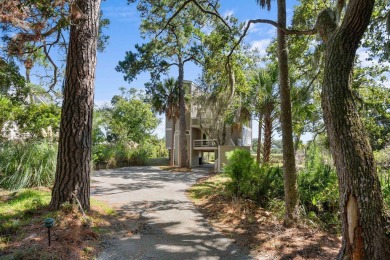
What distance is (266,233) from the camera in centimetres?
535

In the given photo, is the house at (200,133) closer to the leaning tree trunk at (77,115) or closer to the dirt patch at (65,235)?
the leaning tree trunk at (77,115)

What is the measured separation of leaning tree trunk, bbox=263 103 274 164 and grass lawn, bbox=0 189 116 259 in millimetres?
10703

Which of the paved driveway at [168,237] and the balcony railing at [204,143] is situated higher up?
the balcony railing at [204,143]

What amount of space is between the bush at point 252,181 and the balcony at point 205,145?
15.0m

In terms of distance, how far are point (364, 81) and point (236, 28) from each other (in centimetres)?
792

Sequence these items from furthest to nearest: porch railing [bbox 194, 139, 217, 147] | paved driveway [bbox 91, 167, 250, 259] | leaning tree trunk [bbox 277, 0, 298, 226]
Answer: porch railing [bbox 194, 139, 217, 147] → leaning tree trunk [bbox 277, 0, 298, 226] → paved driveway [bbox 91, 167, 250, 259]

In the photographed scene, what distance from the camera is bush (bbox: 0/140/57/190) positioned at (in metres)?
7.40

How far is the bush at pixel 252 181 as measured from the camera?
7707 millimetres

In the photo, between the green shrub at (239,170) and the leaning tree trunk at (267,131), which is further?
the leaning tree trunk at (267,131)

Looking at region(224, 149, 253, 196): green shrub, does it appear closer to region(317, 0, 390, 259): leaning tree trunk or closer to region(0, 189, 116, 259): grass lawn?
region(0, 189, 116, 259): grass lawn

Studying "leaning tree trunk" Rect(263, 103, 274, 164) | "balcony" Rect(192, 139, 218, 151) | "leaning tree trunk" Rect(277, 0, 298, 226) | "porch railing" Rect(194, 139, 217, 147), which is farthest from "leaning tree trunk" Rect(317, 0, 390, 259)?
"porch railing" Rect(194, 139, 217, 147)

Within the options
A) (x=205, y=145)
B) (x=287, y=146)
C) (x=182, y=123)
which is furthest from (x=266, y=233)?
(x=205, y=145)

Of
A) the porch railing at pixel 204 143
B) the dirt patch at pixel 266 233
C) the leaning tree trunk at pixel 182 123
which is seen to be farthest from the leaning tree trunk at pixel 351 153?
the porch railing at pixel 204 143

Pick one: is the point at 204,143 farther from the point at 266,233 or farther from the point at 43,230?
the point at 43,230
